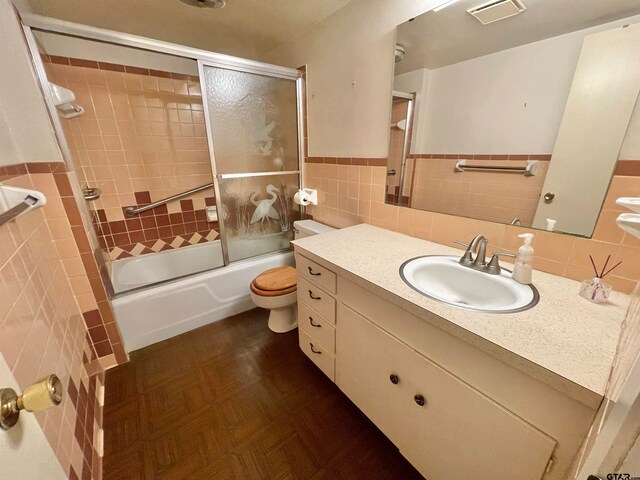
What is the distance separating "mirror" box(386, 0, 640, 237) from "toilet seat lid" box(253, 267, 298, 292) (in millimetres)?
923

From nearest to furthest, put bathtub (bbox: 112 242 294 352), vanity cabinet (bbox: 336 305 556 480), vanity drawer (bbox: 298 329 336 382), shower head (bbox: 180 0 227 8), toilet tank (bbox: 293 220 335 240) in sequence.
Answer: vanity cabinet (bbox: 336 305 556 480) < vanity drawer (bbox: 298 329 336 382) < shower head (bbox: 180 0 227 8) < bathtub (bbox: 112 242 294 352) < toilet tank (bbox: 293 220 335 240)

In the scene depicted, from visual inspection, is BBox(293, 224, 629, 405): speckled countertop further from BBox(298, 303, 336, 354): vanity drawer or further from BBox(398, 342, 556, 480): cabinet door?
BBox(298, 303, 336, 354): vanity drawer

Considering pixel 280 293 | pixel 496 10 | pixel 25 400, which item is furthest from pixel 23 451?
pixel 496 10

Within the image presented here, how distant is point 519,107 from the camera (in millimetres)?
965

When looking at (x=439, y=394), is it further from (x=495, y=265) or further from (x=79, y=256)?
(x=79, y=256)

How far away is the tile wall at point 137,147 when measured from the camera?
5.93 feet

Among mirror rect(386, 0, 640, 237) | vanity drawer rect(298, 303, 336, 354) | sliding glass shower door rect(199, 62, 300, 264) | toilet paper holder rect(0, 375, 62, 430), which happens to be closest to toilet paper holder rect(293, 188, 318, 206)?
sliding glass shower door rect(199, 62, 300, 264)

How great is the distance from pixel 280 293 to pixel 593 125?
5.14 ft

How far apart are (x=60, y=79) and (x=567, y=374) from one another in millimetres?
2871

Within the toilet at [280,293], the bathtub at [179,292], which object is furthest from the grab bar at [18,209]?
the toilet at [280,293]

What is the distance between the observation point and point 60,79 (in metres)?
1.69

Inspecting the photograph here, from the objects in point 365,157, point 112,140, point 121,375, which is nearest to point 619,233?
point 365,157

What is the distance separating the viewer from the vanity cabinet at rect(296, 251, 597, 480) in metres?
0.60

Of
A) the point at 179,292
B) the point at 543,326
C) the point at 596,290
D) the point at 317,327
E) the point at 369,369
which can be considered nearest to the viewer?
the point at 543,326
